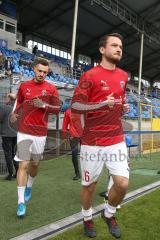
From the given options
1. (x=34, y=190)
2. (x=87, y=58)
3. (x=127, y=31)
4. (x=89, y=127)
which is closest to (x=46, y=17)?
(x=127, y=31)

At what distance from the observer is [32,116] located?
5.43 metres

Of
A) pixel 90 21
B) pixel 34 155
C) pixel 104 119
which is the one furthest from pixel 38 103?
pixel 90 21

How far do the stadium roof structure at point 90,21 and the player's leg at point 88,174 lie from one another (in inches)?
890

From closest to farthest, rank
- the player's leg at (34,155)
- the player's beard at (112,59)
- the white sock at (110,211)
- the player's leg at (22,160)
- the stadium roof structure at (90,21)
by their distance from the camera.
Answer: the player's beard at (112,59) < the white sock at (110,211) < the player's leg at (22,160) < the player's leg at (34,155) < the stadium roof structure at (90,21)

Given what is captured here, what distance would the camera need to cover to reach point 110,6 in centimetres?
2742

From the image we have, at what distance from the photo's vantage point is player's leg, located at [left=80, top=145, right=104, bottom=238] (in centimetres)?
421

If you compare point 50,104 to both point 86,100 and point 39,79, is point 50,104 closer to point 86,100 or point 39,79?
point 39,79

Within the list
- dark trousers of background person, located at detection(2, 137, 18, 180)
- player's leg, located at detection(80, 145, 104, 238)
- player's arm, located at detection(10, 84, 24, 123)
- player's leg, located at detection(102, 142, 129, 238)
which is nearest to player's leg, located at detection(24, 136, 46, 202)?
player's arm, located at detection(10, 84, 24, 123)

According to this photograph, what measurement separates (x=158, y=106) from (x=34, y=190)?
37.2ft

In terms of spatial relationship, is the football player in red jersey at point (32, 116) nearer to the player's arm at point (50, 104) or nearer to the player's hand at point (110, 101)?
the player's arm at point (50, 104)

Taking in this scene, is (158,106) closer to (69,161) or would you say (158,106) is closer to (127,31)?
(69,161)

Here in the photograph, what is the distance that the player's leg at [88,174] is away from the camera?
166 inches

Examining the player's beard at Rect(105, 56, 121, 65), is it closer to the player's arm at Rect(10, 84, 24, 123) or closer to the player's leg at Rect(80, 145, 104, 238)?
the player's leg at Rect(80, 145, 104, 238)

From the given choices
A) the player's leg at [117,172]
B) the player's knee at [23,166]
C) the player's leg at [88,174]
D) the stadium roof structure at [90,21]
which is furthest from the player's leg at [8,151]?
the stadium roof structure at [90,21]
